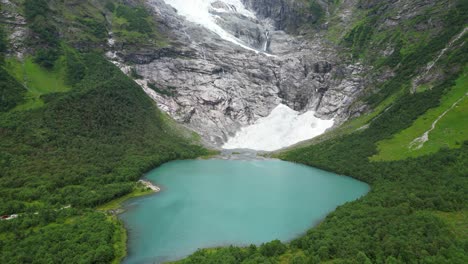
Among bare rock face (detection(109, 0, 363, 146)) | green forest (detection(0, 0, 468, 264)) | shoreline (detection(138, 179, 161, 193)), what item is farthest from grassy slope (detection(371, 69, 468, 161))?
shoreline (detection(138, 179, 161, 193))

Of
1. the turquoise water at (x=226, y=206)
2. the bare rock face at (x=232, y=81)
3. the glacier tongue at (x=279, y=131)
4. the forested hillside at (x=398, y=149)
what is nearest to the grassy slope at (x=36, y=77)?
the bare rock face at (x=232, y=81)

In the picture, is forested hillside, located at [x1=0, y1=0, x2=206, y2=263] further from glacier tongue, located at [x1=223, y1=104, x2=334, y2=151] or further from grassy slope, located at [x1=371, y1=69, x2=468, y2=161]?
grassy slope, located at [x1=371, y1=69, x2=468, y2=161]

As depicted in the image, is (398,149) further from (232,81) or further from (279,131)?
(232,81)

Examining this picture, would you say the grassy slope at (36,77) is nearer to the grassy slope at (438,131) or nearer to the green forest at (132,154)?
the green forest at (132,154)

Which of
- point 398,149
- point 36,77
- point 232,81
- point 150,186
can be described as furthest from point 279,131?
point 36,77

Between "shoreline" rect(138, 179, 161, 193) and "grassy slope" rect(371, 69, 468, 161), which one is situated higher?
"grassy slope" rect(371, 69, 468, 161)

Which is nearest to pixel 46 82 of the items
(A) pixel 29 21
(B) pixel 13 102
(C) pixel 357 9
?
(B) pixel 13 102

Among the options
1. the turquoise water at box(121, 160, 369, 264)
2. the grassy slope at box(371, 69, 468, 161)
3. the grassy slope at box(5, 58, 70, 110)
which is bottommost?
the turquoise water at box(121, 160, 369, 264)
